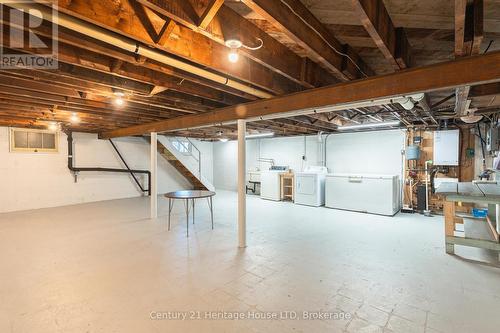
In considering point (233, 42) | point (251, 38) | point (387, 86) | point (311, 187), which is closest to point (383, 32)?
point (387, 86)

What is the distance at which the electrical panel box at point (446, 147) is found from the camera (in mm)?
5269

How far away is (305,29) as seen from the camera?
1718 mm

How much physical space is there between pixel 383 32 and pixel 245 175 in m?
2.44

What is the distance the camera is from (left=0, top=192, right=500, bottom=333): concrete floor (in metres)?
1.99

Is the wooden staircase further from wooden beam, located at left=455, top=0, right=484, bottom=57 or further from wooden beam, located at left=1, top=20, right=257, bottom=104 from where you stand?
wooden beam, located at left=455, top=0, right=484, bottom=57

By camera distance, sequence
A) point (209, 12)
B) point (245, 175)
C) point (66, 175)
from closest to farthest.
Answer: point (209, 12) < point (245, 175) < point (66, 175)

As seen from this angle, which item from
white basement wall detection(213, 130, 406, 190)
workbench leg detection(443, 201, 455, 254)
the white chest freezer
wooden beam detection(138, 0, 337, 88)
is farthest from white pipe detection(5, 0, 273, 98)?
white basement wall detection(213, 130, 406, 190)

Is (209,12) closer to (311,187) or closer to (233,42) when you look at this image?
(233,42)

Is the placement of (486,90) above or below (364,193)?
above

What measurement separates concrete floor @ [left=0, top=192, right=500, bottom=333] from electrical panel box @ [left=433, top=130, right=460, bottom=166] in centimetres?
169

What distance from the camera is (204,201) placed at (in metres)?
7.39

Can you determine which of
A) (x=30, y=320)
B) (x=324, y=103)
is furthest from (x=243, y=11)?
(x=30, y=320)

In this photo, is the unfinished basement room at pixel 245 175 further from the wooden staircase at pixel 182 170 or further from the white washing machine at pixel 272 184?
the wooden staircase at pixel 182 170

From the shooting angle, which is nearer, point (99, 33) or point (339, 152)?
point (99, 33)
